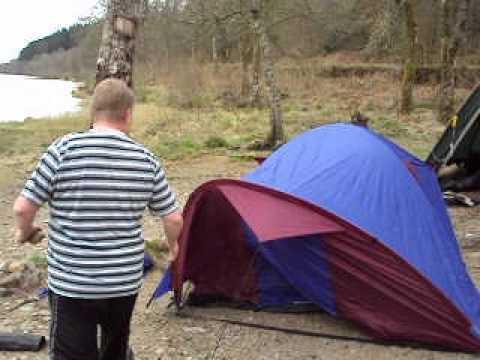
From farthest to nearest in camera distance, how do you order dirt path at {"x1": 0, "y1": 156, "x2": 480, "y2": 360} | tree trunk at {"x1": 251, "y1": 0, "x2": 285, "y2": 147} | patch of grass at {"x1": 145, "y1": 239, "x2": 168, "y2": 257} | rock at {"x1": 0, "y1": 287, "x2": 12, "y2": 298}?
1. tree trunk at {"x1": 251, "y1": 0, "x2": 285, "y2": 147}
2. patch of grass at {"x1": 145, "y1": 239, "x2": 168, "y2": 257}
3. rock at {"x1": 0, "y1": 287, "x2": 12, "y2": 298}
4. dirt path at {"x1": 0, "y1": 156, "x2": 480, "y2": 360}

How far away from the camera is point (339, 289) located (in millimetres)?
4910

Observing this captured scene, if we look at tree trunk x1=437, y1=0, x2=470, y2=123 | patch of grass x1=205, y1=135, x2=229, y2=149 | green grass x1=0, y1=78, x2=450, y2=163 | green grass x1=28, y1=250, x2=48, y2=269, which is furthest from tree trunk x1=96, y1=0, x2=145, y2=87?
tree trunk x1=437, y1=0, x2=470, y2=123

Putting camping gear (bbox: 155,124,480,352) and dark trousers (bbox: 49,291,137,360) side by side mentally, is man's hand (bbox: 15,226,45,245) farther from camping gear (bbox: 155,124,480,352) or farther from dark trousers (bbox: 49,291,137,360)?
camping gear (bbox: 155,124,480,352)

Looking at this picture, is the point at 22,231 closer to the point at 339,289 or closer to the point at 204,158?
the point at 339,289

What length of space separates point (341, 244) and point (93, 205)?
2.29 metres

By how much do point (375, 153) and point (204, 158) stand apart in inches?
329

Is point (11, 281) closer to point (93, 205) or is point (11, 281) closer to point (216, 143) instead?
point (93, 205)

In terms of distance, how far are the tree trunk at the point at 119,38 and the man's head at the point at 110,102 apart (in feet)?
10.7

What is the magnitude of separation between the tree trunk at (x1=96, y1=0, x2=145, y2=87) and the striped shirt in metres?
3.36

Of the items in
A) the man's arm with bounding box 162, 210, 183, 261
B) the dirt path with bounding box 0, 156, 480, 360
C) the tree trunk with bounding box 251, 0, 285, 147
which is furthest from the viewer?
the tree trunk with bounding box 251, 0, 285, 147

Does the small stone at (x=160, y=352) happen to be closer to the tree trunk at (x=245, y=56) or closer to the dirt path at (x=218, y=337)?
the dirt path at (x=218, y=337)

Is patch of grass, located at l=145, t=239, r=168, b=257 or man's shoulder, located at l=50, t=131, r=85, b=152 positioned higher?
man's shoulder, located at l=50, t=131, r=85, b=152

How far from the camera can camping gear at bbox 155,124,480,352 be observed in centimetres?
455

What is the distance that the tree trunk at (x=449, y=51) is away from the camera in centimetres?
1441
